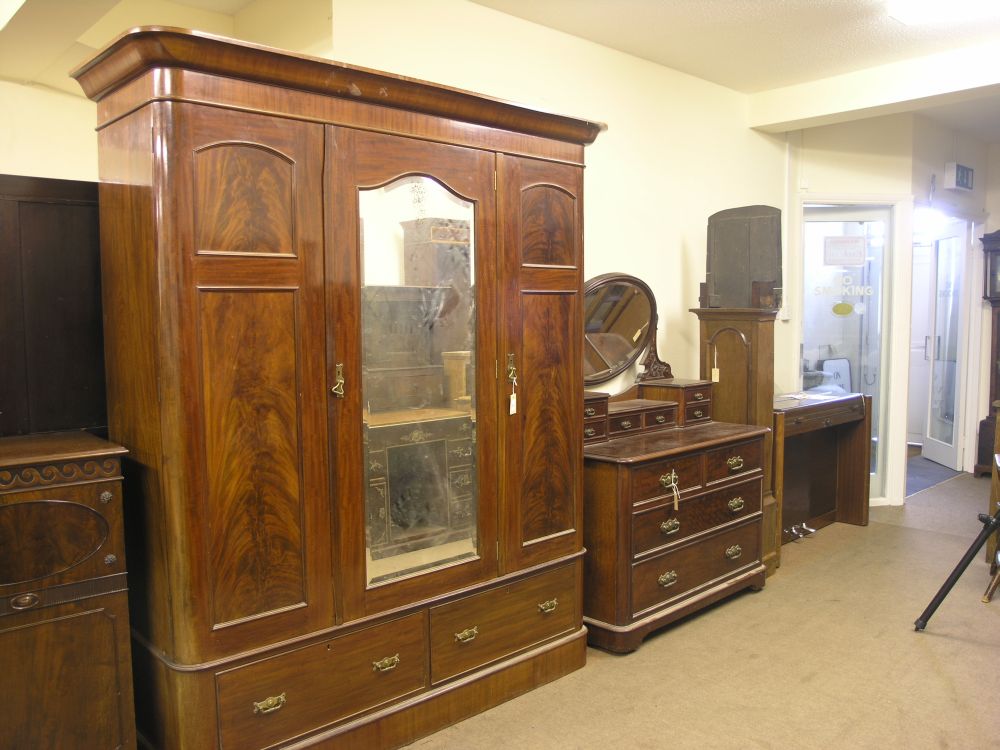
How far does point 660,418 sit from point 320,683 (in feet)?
6.89

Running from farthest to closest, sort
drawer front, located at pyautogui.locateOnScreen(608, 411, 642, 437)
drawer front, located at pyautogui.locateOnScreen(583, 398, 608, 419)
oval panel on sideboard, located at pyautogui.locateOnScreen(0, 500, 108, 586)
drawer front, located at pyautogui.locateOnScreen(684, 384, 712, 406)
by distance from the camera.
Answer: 1. drawer front, located at pyautogui.locateOnScreen(684, 384, 712, 406)
2. drawer front, located at pyautogui.locateOnScreen(608, 411, 642, 437)
3. drawer front, located at pyautogui.locateOnScreen(583, 398, 608, 419)
4. oval panel on sideboard, located at pyautogui.locateOnScreen(0, 500, 108, 586)

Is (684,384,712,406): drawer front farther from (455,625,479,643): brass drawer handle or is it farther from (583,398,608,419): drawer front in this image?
(455,625,479,643): brass drawer handle

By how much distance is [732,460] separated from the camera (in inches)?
144

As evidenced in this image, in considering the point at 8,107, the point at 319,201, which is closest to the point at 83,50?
the point at 8,107

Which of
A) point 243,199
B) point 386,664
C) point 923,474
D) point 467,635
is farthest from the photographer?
point 923,474

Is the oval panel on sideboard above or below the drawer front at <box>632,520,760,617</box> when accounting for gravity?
above

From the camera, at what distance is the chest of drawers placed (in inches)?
125

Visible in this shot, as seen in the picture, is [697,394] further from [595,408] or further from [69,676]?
[69,676]

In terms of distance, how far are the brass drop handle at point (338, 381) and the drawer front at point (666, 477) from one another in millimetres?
1352

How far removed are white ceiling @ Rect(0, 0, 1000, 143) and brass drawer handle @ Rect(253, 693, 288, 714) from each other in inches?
95.6

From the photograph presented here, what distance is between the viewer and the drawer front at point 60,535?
1.95 metres

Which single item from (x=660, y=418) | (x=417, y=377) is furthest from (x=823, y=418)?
(x=417, y=377)

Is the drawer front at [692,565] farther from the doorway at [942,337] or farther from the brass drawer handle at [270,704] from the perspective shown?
the doorway at [942,337]

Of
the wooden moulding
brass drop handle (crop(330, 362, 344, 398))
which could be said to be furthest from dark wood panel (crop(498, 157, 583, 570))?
brass drop handle (crop(330, 362, 344, 398))
